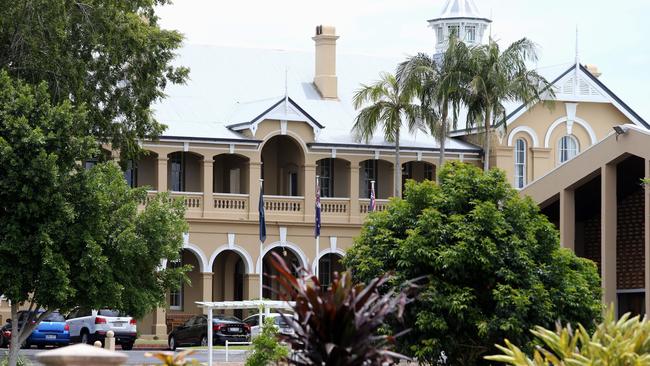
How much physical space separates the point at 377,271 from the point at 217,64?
31172mm

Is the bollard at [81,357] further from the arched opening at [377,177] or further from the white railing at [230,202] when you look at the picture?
the arched opening at [377,177]

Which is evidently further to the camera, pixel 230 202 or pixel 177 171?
pixel 177 171

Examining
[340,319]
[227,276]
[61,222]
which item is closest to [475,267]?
[61,222]

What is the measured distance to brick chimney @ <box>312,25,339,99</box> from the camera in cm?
5844

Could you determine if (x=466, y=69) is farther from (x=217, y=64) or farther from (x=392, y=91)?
(x=217, y=64)

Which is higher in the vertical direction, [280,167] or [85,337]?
[280,167]

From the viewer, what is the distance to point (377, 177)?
59031 millimetres

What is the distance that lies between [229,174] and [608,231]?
24352 mm

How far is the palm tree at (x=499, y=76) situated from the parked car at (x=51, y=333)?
50.9ft

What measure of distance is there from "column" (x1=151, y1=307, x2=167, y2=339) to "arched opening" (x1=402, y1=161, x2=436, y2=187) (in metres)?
11.8

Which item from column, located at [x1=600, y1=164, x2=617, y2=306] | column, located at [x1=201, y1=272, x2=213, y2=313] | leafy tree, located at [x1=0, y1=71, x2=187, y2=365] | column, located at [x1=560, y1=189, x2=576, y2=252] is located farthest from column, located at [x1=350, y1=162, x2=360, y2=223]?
leafy tree, located at [x1=0, y1=71, x2=187, y2=365]

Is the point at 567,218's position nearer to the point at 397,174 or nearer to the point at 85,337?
the point at 85,337

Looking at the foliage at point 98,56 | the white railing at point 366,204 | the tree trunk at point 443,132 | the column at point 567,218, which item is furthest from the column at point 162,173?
the column at point 567,218

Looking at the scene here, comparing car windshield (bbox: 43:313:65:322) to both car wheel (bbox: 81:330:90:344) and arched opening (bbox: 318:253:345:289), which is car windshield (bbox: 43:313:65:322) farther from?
arched opening (bbox: 318:253:345:289)
